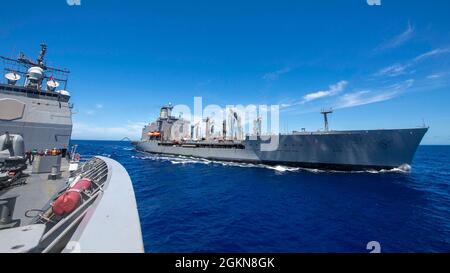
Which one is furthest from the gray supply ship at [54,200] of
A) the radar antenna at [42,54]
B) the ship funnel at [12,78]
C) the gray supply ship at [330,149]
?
the gray supply ship at [330,149]

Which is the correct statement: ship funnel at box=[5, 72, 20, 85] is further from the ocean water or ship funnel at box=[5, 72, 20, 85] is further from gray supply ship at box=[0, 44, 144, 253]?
the ocean water

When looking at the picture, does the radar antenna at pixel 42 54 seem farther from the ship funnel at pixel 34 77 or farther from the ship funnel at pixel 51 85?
the ship funnel at pixel 51 85

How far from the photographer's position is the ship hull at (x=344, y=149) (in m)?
28.5

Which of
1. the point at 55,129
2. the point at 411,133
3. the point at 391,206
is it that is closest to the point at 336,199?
the point at 391,206

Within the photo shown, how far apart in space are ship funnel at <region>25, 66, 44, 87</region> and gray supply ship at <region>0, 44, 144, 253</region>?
4.31 m

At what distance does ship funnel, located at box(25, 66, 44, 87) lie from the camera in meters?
25.7

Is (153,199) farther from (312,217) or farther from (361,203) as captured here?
(361,203)

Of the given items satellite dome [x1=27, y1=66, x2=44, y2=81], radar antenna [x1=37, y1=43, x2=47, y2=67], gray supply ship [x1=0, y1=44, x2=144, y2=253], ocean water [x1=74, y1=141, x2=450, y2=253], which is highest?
radar antenna [x1=37, y1=43, x2=47, y2=67]

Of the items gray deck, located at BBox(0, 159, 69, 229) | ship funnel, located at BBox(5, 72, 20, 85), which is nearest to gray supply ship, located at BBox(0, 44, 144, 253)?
gray deck, located at BBox(0, 159, 69, 229)

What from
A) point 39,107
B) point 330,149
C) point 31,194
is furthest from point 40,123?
A: point 330,149

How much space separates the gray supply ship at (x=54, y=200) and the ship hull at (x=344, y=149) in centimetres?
3058

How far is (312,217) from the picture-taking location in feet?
41.4

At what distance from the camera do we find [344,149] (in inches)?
1222

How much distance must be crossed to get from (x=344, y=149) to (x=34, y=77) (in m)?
45.6
